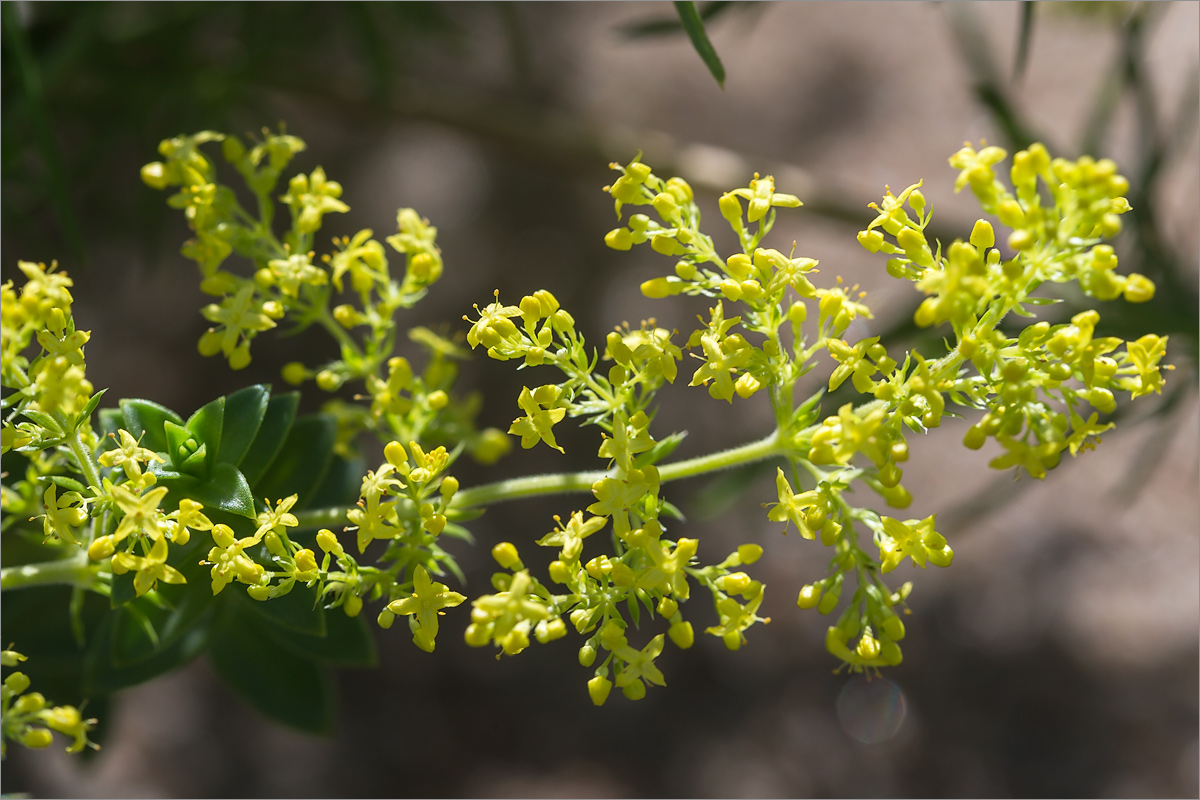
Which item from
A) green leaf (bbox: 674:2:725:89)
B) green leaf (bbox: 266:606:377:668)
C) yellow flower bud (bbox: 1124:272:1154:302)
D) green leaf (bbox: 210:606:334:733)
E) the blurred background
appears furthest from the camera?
the blurred background

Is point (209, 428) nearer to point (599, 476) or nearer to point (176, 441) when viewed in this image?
point (176, 441)

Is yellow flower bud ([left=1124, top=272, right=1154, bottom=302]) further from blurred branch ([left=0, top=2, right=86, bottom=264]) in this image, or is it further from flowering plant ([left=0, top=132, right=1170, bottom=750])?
blurred branch ([left=0, top=2, right=86, bottom=264])

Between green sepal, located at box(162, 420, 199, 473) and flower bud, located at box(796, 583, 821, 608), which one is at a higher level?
green sepal, located at box(162, 420, 199, 473)

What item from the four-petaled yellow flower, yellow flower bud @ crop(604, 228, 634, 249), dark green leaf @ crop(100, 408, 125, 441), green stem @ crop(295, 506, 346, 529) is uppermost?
yellow flower bud @ crop(604, 228, 634, 249)

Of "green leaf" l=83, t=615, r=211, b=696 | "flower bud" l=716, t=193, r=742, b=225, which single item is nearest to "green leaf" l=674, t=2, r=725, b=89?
"flower bud" l=716, t=193, r=742, b=225

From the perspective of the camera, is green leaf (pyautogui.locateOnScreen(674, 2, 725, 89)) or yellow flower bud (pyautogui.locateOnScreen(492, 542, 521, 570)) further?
green leaf (pyautogui.locateOnScreen(674, 2, 725, 89))

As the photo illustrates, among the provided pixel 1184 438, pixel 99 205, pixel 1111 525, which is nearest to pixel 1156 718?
pixel 1111 525

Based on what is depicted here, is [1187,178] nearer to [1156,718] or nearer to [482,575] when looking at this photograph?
[1156,718]

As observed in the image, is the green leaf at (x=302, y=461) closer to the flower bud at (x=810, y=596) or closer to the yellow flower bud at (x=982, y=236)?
the flower bud at (x=810, y=596)
